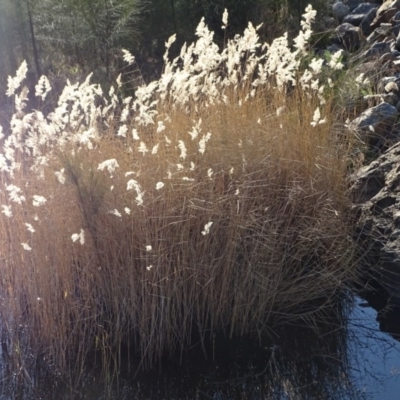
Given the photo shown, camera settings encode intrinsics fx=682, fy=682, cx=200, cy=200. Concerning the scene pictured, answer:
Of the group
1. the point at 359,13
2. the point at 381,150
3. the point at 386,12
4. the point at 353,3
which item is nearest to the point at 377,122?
the point at 381,150

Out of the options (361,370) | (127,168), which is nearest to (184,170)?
(127,168)

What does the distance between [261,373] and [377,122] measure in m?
1.99

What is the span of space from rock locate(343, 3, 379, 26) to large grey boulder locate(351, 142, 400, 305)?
327 cm

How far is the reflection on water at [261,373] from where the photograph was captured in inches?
112

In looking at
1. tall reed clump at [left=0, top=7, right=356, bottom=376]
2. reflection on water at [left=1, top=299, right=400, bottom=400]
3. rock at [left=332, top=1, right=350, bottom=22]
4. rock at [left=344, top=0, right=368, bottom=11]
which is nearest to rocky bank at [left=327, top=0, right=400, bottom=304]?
tall reed clump at [left=0, top=7, right=356, bottom=376]

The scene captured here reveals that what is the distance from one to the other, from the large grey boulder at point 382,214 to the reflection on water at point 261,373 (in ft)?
1.26

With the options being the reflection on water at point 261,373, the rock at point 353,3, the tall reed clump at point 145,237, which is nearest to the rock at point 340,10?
the rock at point 353,3

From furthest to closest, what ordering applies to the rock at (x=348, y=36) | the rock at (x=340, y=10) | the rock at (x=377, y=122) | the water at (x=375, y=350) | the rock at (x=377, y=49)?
1. the rock at (x=340, y=10)
2. the rock at (x=348, y=36)
3. the rock at (x=377, y=49)
4. the rock at (x=377, y=122)
5. the water at (x=375, y=350)

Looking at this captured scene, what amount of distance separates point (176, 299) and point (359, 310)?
3.28ft

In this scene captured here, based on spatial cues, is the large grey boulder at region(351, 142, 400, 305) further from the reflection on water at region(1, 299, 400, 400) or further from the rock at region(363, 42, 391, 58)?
the rock at region(363, 42, 391, 58)

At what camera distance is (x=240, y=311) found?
10.3 ft

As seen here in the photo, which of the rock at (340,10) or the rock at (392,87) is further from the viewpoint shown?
the rock at (340,10)

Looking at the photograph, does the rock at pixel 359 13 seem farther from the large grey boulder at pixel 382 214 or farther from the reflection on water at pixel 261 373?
the reflection on water at pixel 261 373

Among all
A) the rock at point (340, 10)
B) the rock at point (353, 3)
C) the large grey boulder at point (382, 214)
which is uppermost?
the rock at point (353, 3)
